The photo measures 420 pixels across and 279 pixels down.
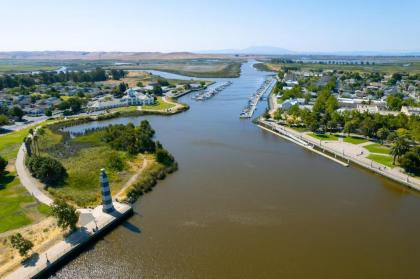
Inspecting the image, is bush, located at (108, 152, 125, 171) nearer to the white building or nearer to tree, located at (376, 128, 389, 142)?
tree, located at (376, 128, 389, 142)

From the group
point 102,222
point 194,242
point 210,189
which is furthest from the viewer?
point 210,189

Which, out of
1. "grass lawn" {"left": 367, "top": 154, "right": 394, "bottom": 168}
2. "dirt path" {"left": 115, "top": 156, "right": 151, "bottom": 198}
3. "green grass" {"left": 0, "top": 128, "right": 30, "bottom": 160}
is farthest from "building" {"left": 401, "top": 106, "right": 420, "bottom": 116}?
"green grass" {"left": 0, "top": 128, "right": 30, "bottom": 160}

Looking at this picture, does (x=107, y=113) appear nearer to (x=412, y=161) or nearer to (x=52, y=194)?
(x=52, y=194)

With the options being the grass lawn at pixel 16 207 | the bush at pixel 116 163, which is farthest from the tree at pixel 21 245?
the bush at pixel 116 163

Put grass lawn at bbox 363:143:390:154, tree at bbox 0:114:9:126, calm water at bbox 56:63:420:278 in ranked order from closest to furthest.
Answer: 1. calm water at bbox 56:63:420:278
2. grass lawn at bbox 363:143:390:154
3. tree at bbox 0:114:9:126

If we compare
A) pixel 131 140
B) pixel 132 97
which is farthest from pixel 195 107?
pixel 131 140
